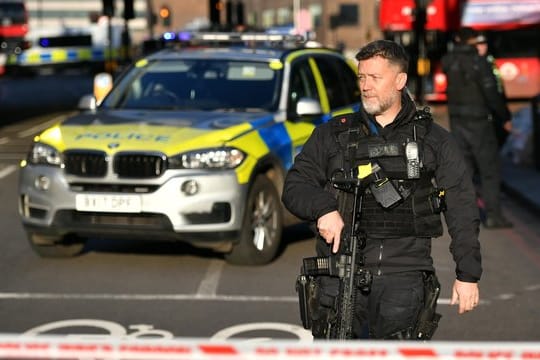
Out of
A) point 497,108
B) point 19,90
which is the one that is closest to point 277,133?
point 497,108

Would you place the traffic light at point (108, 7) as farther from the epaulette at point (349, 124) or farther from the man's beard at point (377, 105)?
the man's beard at point (377, 105)

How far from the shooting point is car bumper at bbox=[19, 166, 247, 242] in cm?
890

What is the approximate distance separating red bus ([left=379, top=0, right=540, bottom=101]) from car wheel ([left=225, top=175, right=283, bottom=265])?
23970 mm

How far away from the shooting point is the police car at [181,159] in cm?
894

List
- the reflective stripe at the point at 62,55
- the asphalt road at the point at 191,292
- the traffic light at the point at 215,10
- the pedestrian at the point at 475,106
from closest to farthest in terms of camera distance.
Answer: the asphalt road at the point at 191,292 → the pedestrian at the point at 475,106 → the traffic light at the point at 215,10 → the reflective stripe at the point at 62,55

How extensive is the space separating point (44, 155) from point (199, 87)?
62.2 inches

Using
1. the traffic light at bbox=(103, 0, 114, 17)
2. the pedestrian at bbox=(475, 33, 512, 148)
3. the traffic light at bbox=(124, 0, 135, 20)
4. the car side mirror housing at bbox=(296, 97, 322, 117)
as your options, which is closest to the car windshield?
the car side mirror housing at bbox=(296, 97, 322, 117)

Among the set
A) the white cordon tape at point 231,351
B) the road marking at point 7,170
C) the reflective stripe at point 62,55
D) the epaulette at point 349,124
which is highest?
the epaulette at point 349,124

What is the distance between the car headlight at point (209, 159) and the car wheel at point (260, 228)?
30 cm

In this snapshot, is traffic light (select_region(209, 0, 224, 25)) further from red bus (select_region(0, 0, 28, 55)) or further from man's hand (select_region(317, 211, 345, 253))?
man's hand (select_region(317, 211, 345, 253))

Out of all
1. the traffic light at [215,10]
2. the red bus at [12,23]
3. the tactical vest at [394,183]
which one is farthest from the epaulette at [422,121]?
the red bus at [12,23]

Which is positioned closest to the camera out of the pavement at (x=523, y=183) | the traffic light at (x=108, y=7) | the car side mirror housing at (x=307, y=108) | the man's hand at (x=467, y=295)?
the man's hand at (x=467, y=295)

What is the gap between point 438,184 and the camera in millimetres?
4617

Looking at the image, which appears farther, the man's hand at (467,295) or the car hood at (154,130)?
the car hood at (154,130)
